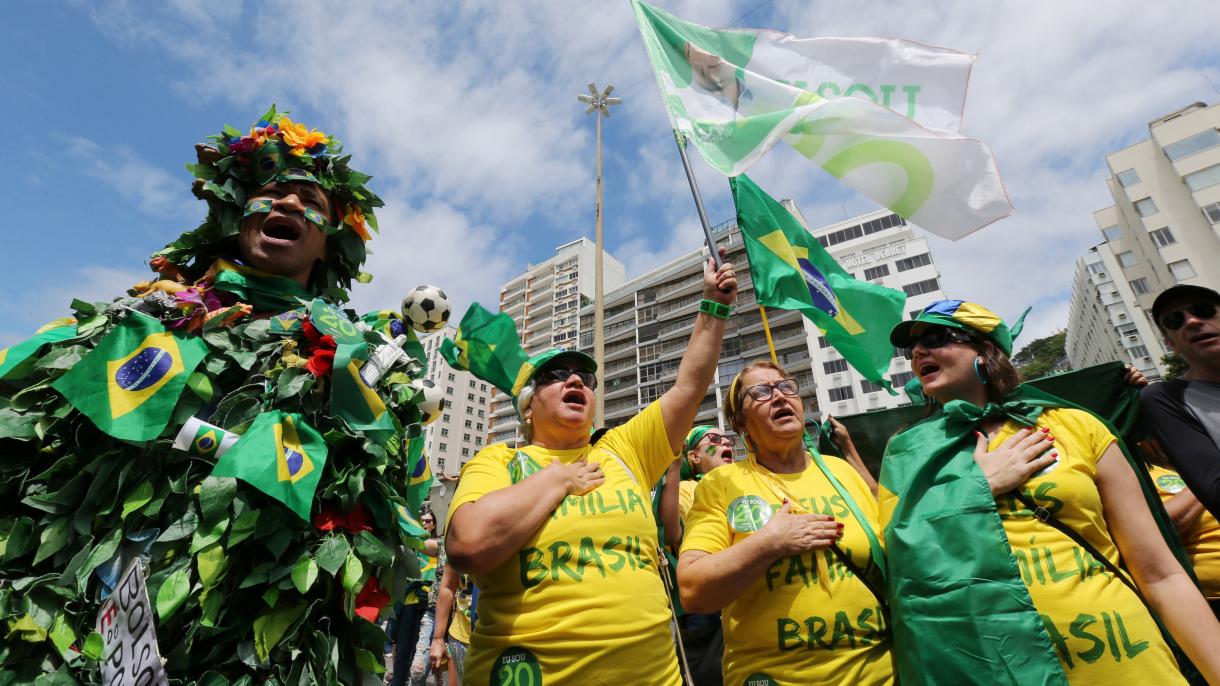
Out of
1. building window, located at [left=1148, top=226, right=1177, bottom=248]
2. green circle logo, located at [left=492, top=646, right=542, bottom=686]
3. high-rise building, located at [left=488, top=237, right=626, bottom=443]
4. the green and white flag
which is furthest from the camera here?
high-rise building, located at [left=488, top=237, right=626, bottom=443]

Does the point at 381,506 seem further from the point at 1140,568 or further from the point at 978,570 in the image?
the point at 1140,568

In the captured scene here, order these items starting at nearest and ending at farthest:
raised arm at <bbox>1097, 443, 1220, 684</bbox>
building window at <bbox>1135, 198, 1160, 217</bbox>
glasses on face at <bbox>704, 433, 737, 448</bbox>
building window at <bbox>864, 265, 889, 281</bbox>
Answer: raised arm at <bbox>1097, 443, 1220, 684</bbox>, glasses on face at <bbox>704, 433, 737, 448</bbox>, building window at <bbox>1135, 198, 1160, 217</bbox>, building window at <bbox>864, 265, 889, 281</bbox>

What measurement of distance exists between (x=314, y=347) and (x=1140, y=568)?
2.91 meters

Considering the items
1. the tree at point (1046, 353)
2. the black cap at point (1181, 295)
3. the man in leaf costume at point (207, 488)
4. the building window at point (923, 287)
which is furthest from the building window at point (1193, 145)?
the man in leaf costume at point (207, 488)

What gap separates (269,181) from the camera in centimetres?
258

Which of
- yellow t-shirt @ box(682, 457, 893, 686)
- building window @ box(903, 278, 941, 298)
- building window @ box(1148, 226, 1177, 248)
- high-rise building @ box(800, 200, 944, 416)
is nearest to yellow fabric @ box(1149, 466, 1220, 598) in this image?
yellow t-shirt @ box(682, 457, 893, 686)

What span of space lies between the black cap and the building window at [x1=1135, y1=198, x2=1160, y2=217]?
47651 mm

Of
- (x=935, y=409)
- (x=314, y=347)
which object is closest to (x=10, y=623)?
(x=314, y=347)

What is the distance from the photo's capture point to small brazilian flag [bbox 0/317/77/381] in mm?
1850

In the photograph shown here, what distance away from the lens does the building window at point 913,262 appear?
42625 millimetres

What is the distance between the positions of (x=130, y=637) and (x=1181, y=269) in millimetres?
49655

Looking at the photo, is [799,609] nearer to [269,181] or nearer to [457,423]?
[269,181]

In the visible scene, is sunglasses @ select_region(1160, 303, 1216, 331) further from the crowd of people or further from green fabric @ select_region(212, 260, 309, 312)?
green fabric @ select_region(212, 260, 309, 312)

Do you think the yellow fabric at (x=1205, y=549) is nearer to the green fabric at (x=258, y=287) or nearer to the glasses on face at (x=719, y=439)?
the glasses on face at (x=719, y=439)
